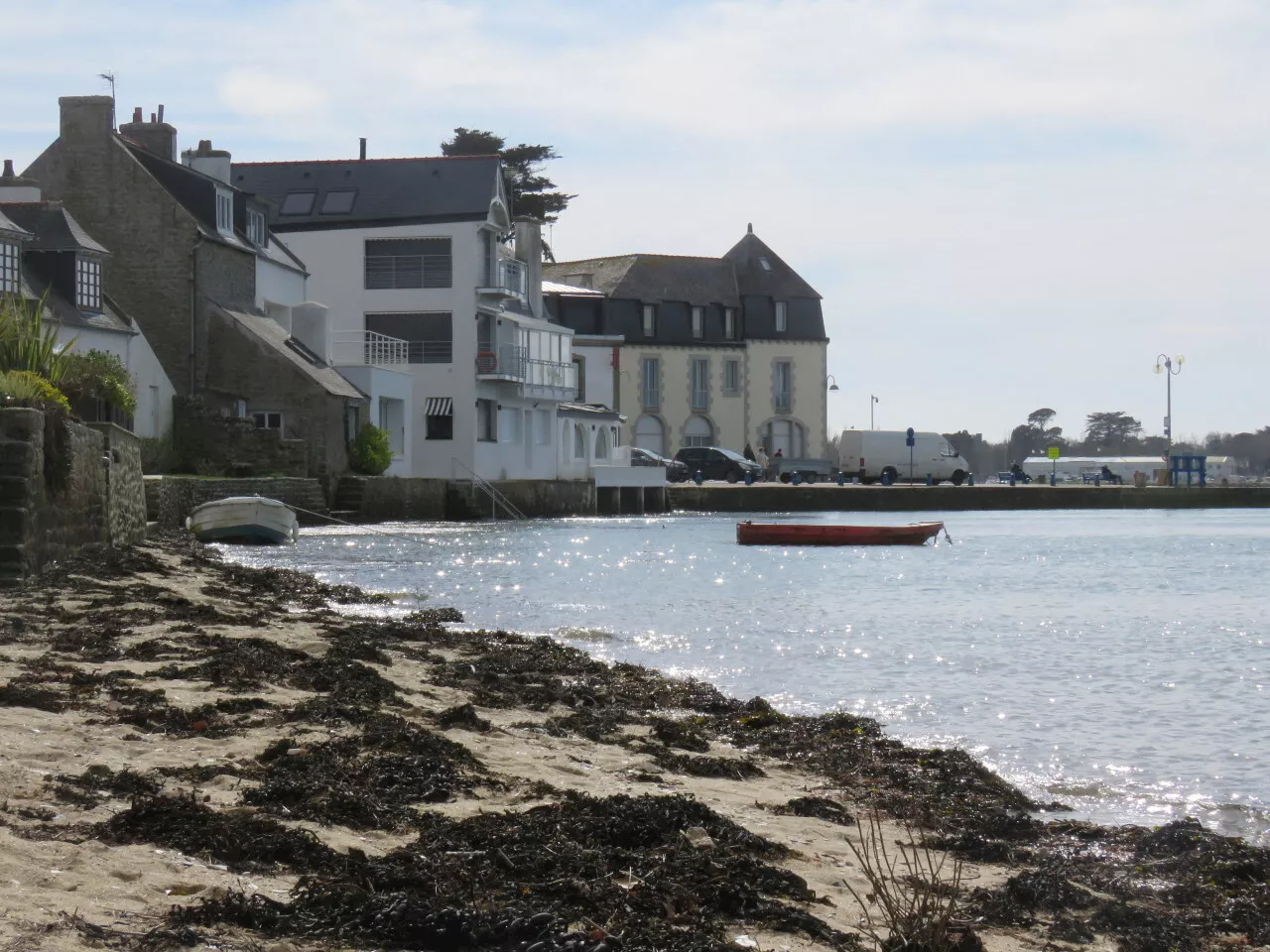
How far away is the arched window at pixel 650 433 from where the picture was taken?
92.6 meters

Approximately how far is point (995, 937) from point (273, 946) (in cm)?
308

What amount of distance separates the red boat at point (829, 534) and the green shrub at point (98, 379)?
59.1ft

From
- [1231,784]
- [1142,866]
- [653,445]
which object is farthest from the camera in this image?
[653,445]

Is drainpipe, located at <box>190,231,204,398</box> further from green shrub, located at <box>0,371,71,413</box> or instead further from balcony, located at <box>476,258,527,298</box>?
green shrub, located at <box>0,371,71,413</box>

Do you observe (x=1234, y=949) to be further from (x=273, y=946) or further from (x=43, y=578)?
(x=43, y=578)

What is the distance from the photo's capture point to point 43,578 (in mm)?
17656

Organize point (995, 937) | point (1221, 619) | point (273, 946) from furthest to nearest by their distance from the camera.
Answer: point (1221, 619) → point (995, 937) → point (273, 946)

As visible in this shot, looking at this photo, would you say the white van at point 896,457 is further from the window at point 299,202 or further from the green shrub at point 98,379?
the green shrub at point 98,379

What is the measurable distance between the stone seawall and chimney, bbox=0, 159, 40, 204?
34400 mm

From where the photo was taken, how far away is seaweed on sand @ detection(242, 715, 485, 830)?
733 cm

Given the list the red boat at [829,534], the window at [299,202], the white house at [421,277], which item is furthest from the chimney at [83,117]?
the red boat at [829,534]

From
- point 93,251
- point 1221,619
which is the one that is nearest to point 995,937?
point 1221,619

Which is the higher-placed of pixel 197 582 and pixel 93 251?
pixel 93 251

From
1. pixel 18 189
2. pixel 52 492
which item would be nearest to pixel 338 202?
pixel 18 189
